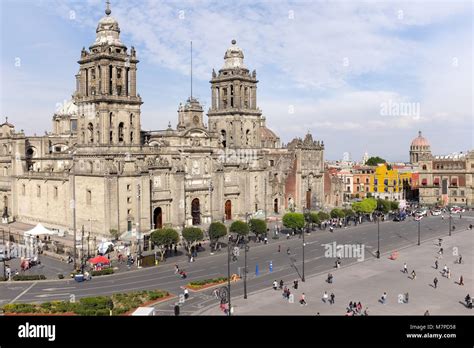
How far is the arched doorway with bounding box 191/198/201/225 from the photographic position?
78375 millimetres

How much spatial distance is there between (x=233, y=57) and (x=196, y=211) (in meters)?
30.1

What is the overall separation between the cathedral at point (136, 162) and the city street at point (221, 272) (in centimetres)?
1395

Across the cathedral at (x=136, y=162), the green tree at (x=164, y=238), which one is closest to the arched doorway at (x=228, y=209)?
the cathedral at (x=136, y=162)

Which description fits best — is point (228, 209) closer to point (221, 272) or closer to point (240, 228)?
point (240, 228)

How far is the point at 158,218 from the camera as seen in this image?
72.2 m

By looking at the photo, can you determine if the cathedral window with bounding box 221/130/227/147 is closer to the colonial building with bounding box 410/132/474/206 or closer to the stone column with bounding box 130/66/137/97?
the stone column with bounding box 130/66/137/97

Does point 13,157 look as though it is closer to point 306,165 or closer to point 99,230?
point 99,230

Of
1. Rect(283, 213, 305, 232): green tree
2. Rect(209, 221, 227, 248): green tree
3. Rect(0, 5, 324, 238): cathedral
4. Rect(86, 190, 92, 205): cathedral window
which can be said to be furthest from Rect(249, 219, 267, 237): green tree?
Rect(86, 190, 92, 205): cathedral window

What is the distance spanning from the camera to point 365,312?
35.3 meters

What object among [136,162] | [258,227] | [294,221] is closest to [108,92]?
[136,162]

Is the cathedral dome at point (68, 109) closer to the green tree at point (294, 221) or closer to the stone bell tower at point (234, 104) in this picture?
the stone bell tower at point (234, 104)

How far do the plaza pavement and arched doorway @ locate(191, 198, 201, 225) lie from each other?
30311 mm

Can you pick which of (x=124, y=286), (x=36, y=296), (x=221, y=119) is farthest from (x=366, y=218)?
(x=36, y=296)

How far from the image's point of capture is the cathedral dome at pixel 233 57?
92500 millimetres
